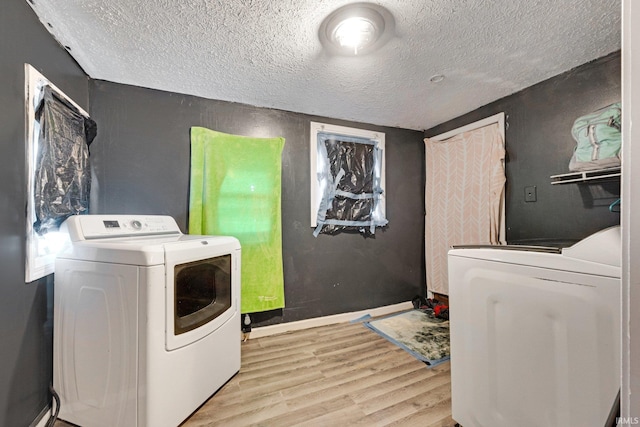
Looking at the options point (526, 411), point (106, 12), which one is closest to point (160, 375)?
point (526, 411)

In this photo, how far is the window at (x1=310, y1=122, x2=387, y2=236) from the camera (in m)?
2.48

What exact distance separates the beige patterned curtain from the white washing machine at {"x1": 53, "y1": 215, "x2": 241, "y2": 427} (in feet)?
7.72

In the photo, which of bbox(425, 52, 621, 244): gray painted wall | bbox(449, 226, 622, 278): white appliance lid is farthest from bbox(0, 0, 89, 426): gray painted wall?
bbox(425, 52, 621, 244): gray painted wall

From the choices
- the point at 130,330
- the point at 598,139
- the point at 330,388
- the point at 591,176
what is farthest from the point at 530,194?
the point at 130,330

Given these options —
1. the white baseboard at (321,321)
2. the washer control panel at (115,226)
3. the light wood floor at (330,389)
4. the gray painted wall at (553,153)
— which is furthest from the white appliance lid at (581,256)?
the washer control panel at (115,226)

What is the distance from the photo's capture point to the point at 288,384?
158cm

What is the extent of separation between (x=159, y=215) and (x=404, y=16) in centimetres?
213

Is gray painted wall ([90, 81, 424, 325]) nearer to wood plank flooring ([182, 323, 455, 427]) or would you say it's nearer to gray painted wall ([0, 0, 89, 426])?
wood plank flooring ([182, 323, 455, 427])

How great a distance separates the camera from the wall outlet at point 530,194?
6.54ft

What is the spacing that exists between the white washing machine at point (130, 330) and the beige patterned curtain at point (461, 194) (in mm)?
2353

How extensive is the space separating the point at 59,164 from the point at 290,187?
1.55 meters

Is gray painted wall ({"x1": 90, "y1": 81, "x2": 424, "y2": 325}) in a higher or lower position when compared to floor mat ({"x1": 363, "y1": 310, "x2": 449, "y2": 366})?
higher

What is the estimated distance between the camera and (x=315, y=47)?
1523 mm

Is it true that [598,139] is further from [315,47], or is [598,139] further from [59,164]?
[59,164]
